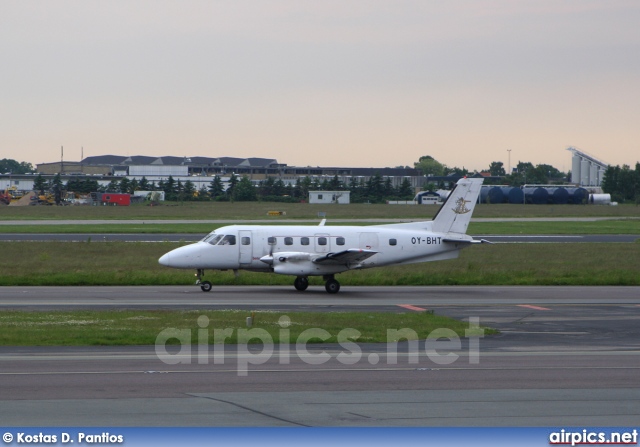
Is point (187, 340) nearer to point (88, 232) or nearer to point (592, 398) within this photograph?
point (592, 398)

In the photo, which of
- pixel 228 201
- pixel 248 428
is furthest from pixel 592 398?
pixel 228 201

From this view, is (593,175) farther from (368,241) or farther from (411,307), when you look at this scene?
(411,307)

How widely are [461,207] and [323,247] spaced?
5893mm

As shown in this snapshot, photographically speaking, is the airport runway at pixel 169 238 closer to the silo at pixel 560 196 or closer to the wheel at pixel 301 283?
the wheel at pixel 301 283

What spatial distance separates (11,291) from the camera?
3006 cm

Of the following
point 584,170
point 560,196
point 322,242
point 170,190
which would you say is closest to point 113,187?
point 170,190

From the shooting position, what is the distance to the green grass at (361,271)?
34000 millimetres

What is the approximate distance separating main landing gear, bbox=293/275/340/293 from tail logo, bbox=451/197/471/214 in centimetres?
572

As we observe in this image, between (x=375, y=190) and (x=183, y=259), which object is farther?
(x=375, y=190)

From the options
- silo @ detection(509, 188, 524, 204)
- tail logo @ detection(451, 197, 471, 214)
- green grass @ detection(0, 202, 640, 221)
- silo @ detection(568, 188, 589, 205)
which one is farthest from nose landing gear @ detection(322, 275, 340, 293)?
silo @ detection(568, 188, 589, 205)

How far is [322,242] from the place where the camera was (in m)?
31.2

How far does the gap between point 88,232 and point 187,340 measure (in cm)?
4331

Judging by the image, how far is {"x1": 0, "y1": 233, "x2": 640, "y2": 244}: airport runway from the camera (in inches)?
2080

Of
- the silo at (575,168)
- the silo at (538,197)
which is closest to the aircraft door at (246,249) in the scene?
the silo at (538,197)
